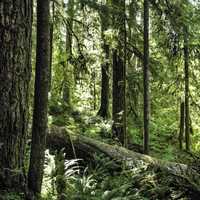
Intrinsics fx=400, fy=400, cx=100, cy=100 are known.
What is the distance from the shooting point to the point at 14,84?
569 centimetres

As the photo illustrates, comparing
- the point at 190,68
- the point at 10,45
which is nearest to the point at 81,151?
the point at 10,45

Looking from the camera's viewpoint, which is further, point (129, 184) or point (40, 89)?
point (129, 184)

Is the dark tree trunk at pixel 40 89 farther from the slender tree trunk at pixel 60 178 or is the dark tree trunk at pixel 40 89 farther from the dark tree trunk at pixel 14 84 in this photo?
the slender tree trunk at pixel 60 178

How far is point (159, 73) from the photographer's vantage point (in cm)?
1191

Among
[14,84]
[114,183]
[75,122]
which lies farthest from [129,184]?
[75,122]

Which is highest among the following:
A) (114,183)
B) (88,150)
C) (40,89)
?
(40,89)

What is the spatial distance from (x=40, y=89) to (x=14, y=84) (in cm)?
50

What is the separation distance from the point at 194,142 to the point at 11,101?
43.4 feet

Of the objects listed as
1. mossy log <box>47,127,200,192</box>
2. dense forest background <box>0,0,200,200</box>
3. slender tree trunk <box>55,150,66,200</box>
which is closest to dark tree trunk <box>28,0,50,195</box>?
dense forest background <box>0,0,200,200</box>

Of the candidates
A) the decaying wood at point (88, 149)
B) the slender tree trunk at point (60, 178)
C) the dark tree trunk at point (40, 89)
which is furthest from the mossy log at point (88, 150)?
the dark tree trunk at point (40, 89)

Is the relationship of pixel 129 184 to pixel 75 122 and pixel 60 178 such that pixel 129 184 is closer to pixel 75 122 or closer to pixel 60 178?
pixel 60 178

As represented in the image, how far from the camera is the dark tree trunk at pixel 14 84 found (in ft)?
18.4

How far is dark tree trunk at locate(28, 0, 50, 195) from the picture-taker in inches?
239

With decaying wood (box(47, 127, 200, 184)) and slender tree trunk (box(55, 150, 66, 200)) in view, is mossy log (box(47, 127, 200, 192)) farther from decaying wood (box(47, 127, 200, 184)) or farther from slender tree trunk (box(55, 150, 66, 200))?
slender tree trunk (box(55, 150, 66, 200))
